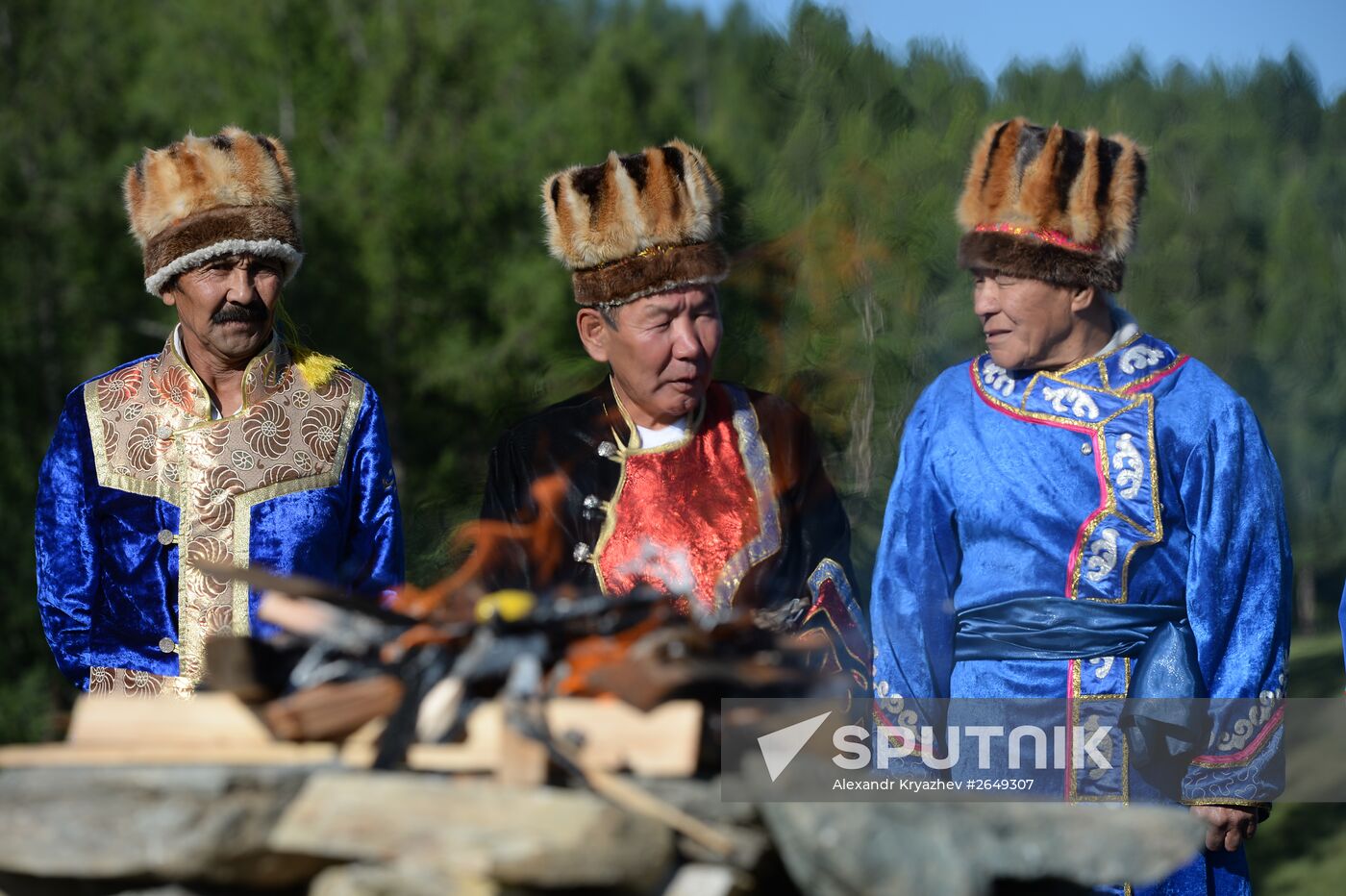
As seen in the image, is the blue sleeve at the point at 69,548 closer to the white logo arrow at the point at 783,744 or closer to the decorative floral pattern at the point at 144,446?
the decorative floral pattern at the point at 144,446

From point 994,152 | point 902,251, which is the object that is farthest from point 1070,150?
point 902,251

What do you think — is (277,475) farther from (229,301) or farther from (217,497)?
(229,301)

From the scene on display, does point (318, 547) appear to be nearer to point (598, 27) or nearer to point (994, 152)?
point (994, 152)

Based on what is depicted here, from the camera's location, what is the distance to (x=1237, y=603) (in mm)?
4051

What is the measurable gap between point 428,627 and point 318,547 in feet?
4.49

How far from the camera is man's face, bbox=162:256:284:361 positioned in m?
4.18

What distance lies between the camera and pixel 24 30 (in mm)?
14375

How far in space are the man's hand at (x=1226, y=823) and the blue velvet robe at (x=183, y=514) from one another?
205cm

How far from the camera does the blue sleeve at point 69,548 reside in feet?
13.5

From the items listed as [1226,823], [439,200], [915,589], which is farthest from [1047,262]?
[439,200]

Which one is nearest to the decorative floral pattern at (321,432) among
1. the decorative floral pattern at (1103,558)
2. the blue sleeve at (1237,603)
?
the decorative floral pattern at (1103,558)

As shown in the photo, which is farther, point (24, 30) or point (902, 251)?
point (24, 30)

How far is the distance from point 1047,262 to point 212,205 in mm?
2074

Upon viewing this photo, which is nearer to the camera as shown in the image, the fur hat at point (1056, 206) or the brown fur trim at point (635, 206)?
the brown fur trim at point (635, 206)
